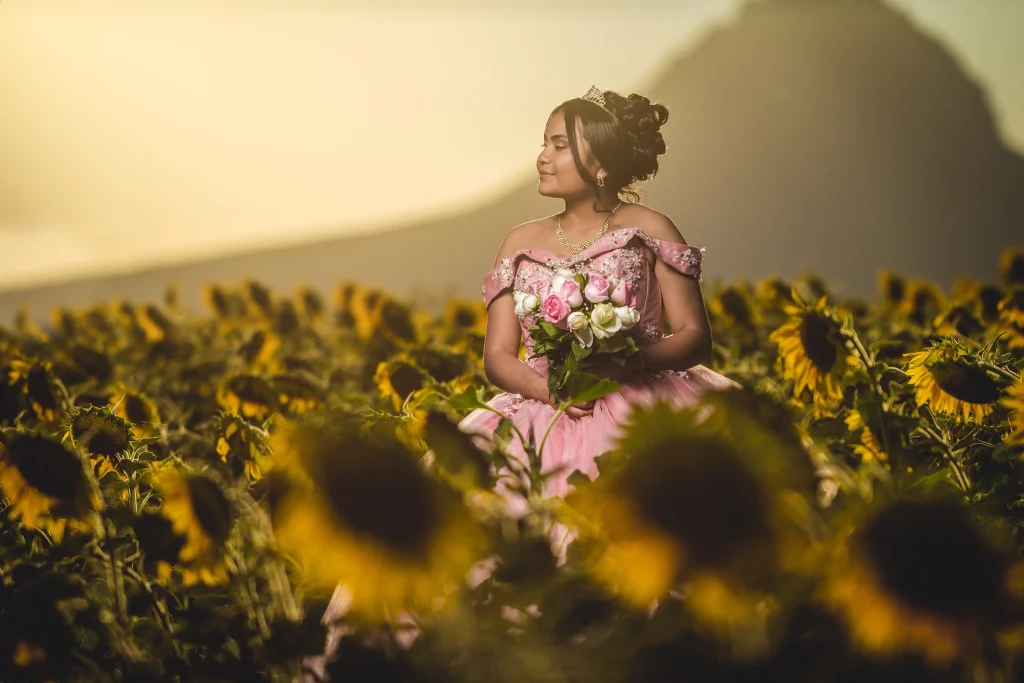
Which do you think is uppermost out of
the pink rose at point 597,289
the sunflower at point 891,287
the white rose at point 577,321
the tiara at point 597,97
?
the tiara at point 597,97

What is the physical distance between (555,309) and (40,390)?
1.21 m

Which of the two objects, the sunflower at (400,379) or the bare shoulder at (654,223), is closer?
the bare shoulder at (654,223)

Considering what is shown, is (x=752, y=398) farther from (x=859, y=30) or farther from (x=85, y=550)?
(x=859, y=30)

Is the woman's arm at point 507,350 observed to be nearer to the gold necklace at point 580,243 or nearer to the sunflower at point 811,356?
the gold necklace at point 580,243

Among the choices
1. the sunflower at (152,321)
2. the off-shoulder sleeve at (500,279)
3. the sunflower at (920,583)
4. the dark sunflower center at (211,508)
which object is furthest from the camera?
the sunflower at (152,321)

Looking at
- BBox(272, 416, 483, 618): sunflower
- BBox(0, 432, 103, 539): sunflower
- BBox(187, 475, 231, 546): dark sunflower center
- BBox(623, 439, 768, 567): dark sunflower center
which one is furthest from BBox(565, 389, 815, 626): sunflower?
BBox(0, 432, 103, 539): sunflower

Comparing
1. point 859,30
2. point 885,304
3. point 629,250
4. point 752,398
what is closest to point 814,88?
point 859,30

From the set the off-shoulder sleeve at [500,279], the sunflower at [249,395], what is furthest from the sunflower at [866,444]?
the sunflower at [249,395]

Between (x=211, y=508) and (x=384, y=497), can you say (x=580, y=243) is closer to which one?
(x=211, y=508)

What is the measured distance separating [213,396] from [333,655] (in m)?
2.37

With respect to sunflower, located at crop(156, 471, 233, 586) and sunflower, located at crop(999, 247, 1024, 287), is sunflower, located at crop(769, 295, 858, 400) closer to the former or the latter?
sunflower, located at crop(156, 471, 233, 586)

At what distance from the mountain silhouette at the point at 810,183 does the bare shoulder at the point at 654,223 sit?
7.94 ft

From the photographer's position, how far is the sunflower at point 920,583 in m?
0.64

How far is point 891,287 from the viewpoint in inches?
172
